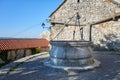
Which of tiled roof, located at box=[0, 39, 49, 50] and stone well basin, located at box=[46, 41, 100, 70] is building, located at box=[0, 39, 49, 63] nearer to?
tiled roof, located at box=[0, 39, 49, 50]

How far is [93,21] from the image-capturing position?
16.0 meters

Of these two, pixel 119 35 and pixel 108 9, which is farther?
pixel 108 9

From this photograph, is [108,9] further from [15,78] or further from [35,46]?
[15,78]

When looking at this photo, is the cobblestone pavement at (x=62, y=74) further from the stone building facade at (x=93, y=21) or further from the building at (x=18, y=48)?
the stone building facade at (x=93, y=21)

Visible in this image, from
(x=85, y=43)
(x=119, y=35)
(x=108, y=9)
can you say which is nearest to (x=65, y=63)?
(x=85, y=43)

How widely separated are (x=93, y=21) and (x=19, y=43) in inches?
311

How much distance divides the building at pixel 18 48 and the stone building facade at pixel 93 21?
2.79 metres

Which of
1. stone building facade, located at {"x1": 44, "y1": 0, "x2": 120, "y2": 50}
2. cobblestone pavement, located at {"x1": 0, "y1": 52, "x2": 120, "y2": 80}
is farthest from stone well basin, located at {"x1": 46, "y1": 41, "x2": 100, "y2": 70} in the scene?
stone building facade, located at {"x1": 44, "y1": 0, "x2": 120, "y2": 50}

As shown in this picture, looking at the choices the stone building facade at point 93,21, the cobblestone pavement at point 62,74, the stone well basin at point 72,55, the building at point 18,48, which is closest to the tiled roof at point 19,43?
the building at point 18,48

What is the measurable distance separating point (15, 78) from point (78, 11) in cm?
1134

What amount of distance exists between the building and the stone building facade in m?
2.79

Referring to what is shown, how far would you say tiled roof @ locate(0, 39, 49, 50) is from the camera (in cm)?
1632

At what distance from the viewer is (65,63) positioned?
848 centimetres

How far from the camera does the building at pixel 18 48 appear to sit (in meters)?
15.5
